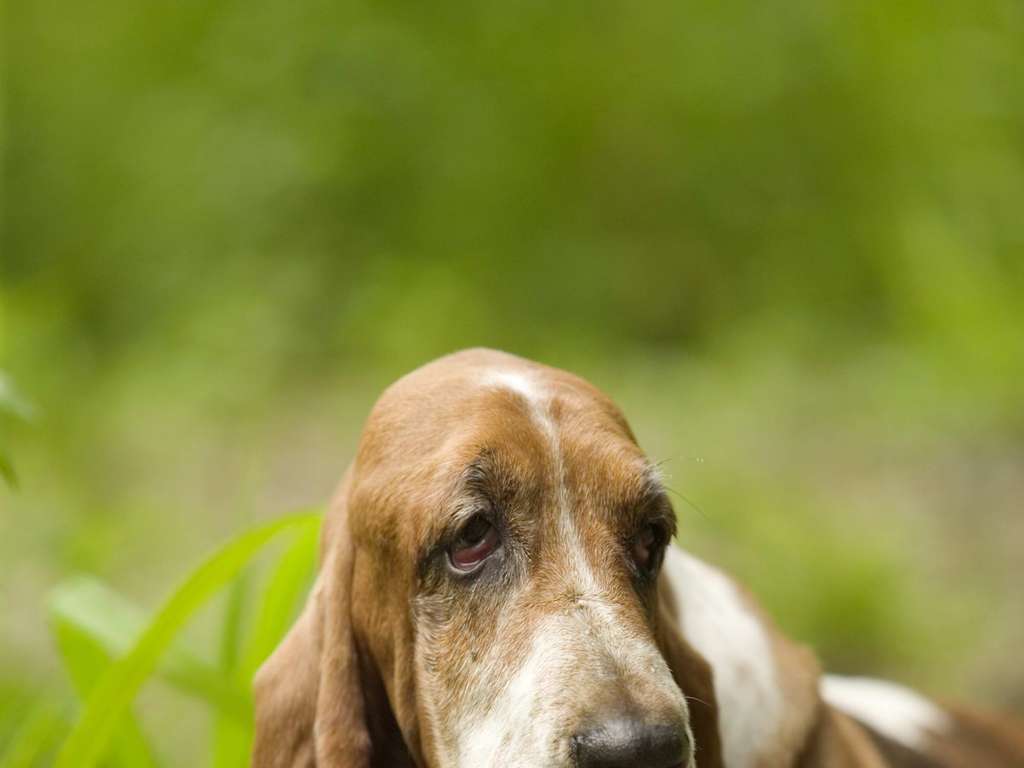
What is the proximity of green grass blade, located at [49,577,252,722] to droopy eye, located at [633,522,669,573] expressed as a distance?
1.32m

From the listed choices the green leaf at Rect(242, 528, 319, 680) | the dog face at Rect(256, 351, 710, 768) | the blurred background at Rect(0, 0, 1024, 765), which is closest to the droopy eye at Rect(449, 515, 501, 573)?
the dog face at Rect(256, 351, 710, 768)

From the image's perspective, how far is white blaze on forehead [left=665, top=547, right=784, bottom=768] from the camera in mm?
A: 3545

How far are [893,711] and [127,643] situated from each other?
2334 mm

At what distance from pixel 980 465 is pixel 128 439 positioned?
5147 mm

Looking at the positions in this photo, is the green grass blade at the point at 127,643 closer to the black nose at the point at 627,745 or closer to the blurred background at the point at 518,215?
the black nose at the point at 627,745

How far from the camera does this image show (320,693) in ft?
10.8

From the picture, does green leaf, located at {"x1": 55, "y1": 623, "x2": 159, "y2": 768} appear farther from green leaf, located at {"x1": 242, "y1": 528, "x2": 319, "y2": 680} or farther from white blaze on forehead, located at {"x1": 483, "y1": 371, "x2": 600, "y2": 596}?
white blaze on forehead, located at {"x1": 483, "y1": 371, "x2": 600, "y2": 596}

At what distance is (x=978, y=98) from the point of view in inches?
422

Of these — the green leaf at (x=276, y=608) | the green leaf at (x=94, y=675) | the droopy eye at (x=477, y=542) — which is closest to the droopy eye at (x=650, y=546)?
the droopy eye at (x=477, y=542)

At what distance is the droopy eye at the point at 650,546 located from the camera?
10.4ft

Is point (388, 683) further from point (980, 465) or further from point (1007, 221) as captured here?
point (1007, 221)

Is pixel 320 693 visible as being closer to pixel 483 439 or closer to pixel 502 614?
pixel 502 614

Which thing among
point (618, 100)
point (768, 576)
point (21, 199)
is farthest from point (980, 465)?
point (21, 199)

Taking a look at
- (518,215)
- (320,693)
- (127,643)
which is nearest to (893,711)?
(320,693)
